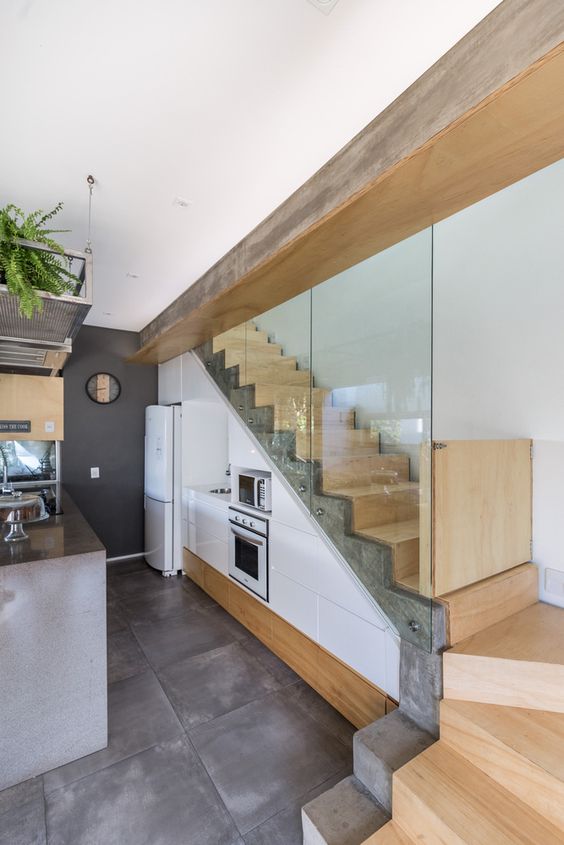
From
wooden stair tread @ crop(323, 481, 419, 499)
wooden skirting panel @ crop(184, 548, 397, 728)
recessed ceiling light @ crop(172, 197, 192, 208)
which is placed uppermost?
recessed ceiling light @ crop(172, 197, 192, 208)

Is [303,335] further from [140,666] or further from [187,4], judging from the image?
[140,666]

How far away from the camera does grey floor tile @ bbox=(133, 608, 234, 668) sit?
271 cm

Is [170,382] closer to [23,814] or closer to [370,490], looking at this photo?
[370,490]

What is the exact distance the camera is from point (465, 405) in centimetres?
223

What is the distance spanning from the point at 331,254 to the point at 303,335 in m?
0.61

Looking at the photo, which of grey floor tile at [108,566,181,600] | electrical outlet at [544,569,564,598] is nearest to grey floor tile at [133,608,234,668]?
grey floor tile at [108,566,181,600]

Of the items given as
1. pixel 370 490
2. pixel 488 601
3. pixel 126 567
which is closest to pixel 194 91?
pixel 370 490

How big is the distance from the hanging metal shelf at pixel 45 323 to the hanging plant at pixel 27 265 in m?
0.03

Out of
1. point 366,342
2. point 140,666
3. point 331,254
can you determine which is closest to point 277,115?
point 331,254

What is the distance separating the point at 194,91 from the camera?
1334mm

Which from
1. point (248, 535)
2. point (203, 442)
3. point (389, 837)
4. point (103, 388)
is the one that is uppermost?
point (103, 388)

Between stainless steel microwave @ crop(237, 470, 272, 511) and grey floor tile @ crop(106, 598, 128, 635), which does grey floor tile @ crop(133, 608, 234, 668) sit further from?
stainless steel microwave @ crop(237, 470, 272, 511)

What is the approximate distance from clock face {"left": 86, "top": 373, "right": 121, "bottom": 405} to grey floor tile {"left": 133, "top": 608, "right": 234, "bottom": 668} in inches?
100.0

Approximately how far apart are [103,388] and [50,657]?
328 centimetres
